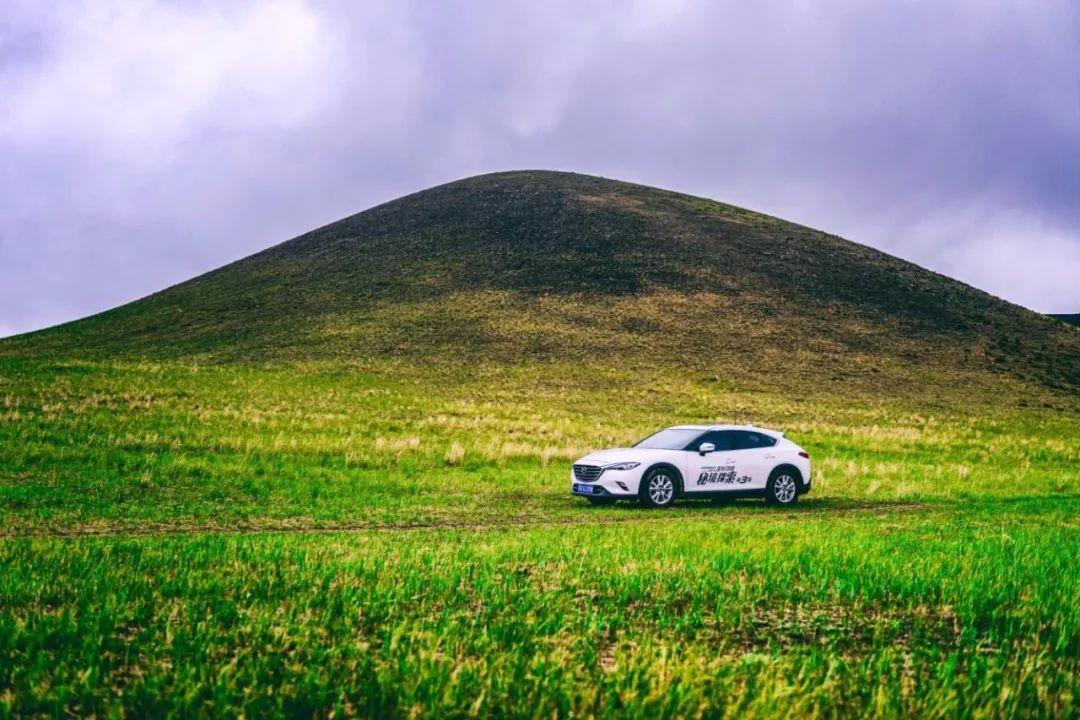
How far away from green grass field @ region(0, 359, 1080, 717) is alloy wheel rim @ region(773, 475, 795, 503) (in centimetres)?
76

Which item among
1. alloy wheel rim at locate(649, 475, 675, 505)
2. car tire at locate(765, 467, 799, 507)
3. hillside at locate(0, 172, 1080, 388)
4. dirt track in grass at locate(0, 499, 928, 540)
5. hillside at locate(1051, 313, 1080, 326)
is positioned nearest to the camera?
dirt track in grass at locate(0, 499, 928, 540)

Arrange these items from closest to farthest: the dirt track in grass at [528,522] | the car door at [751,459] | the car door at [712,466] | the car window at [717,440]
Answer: the dirt track in grass at [528,522], the car door at [712,466], the car window at [717,440], the car door at [751,459]

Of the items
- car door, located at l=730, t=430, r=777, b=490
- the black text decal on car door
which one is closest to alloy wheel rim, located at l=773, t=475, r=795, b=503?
car door, located at l=730, t=430, r=777, b=490

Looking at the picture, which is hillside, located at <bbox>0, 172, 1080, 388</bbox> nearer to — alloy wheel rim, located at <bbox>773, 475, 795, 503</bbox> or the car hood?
alloy wheel rim, located at <bbox>773, 475, 795, 503</bbox>

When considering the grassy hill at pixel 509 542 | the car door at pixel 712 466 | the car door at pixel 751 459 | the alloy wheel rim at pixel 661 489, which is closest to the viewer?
the grassy hill at pixel 509 542

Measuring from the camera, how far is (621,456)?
712 inches

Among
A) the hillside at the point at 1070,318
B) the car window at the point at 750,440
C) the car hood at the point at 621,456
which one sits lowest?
the car hood at the point at 621,456

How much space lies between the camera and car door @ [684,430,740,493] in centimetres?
1839

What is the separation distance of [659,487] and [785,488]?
10.6 ft

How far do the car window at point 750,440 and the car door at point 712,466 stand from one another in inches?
6.5

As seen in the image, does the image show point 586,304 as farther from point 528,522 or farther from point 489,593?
point 489,593

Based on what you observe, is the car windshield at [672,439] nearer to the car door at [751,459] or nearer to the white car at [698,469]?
the white car at [698,469]

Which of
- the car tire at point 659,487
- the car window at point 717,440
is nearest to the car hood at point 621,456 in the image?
the car tire at point 659,487

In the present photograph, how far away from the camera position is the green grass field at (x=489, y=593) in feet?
14.6
